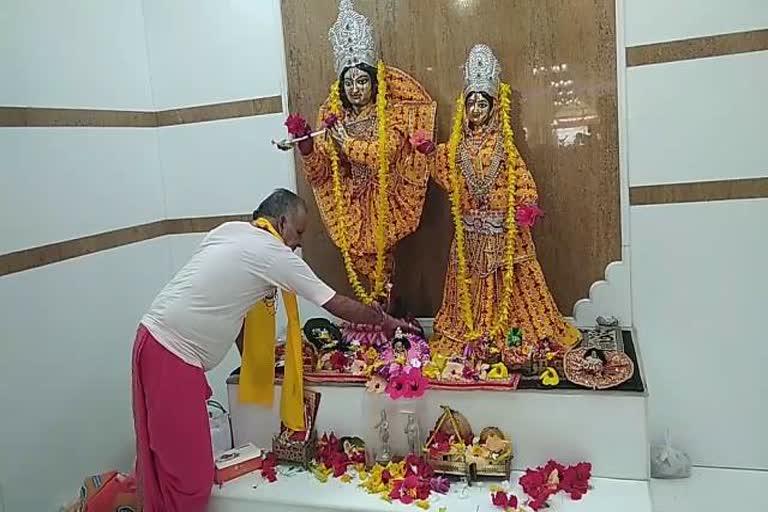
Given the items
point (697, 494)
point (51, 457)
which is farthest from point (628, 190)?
point (51, 457)

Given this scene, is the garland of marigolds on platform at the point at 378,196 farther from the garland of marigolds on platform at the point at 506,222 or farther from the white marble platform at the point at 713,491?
the white marble platform at the point at 713,491

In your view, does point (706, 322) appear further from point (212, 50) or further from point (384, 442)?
point (212, 50)

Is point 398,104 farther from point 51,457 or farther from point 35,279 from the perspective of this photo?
point 51,457

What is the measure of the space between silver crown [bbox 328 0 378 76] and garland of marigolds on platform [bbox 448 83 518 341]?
0.44 m

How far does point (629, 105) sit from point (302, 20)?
154cm

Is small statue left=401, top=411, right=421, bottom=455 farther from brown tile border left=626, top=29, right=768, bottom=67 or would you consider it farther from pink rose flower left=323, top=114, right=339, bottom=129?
brown tile border left=626, top=29, right=768, bottom=67

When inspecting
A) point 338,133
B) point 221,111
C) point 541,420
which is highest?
point 221,111

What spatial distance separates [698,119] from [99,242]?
8.57 ft

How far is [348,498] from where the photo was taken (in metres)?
2.45

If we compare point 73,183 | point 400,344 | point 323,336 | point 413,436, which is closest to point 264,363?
point 323,336

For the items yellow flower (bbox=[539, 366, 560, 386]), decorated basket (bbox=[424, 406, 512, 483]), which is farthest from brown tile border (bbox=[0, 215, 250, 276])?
yellow flower (bbox=[539, 366, 560, 386])

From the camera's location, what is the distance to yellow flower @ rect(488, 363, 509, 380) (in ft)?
8.47

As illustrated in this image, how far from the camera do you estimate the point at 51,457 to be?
290cm

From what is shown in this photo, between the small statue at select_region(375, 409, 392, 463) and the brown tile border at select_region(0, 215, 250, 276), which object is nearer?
the small statue at select_region(375, 409, 392, 463)
